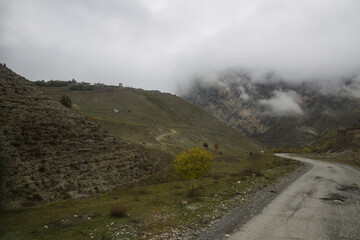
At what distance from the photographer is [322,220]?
918cm

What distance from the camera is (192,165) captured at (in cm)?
3036

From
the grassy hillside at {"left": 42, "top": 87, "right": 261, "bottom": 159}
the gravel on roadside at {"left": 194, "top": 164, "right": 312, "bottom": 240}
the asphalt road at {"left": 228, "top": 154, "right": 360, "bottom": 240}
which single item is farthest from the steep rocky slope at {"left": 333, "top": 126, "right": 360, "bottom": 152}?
the gravel on roadside at {"left": 194, "top": 164, "right": 312, "bottom": 240}

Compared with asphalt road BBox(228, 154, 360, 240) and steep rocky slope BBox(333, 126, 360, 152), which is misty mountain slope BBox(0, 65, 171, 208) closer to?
asphalt road BBox(228, 154, 360, 240)

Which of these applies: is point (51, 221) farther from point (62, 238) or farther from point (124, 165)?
point (124, 165)

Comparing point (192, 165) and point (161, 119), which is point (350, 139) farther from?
point (161, 119)

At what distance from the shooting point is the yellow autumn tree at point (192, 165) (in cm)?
3011

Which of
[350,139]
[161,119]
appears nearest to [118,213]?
[350,139]

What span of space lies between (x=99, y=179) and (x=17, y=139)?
28.7 feet

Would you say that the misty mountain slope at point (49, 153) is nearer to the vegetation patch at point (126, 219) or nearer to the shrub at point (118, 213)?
the vegetation patch at point (126, 219)

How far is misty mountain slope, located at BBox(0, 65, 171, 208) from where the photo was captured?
1748cm

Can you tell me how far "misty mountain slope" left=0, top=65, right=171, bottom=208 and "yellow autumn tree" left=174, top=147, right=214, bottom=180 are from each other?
4.46 meters

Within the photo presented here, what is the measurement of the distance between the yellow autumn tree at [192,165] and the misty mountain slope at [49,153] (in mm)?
4460

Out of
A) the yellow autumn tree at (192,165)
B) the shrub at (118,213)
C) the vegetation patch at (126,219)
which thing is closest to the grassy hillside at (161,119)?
the yellow autumn tree at (192,165)

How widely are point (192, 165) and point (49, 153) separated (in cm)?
→ 1800
